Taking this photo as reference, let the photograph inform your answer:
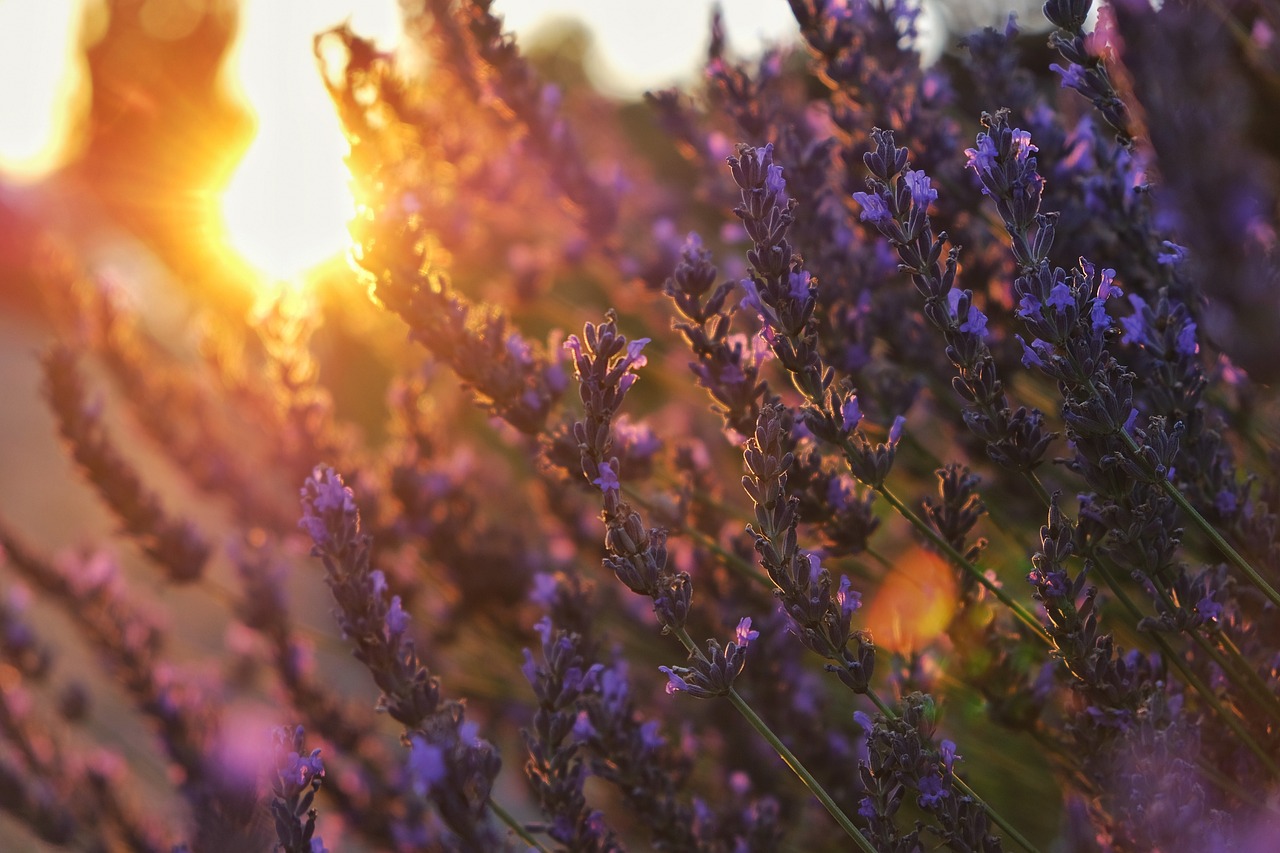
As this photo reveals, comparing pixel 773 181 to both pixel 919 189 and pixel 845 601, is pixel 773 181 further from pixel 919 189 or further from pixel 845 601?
pixel 845 601

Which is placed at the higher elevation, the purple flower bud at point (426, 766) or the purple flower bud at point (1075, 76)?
the purple flower bud at point (1075, 76)

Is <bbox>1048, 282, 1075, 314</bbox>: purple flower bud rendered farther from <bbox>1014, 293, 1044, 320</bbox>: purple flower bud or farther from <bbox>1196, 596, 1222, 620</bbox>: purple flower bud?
<bbox>1196, 596, 1222, 620</bbox>: purple flower bud

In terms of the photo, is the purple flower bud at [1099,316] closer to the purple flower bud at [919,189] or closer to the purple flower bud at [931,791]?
the purple flower bud at [919,189]

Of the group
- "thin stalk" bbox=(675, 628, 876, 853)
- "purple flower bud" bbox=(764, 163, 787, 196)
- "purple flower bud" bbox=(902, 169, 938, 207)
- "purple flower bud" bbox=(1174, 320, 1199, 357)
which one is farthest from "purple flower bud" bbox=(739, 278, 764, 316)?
"purple flower bud" bbox=(1174, 320, 1199, 357)

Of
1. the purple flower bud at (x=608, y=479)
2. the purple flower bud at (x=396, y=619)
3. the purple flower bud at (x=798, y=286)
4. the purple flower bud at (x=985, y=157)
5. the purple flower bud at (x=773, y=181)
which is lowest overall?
the purple flower bud at (x=396, y=619)

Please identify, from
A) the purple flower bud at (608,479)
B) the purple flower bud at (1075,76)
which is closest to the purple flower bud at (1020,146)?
the purple flower bud at (1075,76)

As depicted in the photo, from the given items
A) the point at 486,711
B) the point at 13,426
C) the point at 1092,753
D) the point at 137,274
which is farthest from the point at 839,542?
the point at 137,274

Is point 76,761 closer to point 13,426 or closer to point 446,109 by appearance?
point 446,109

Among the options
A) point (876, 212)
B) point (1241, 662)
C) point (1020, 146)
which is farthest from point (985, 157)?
point (1241, 662)
